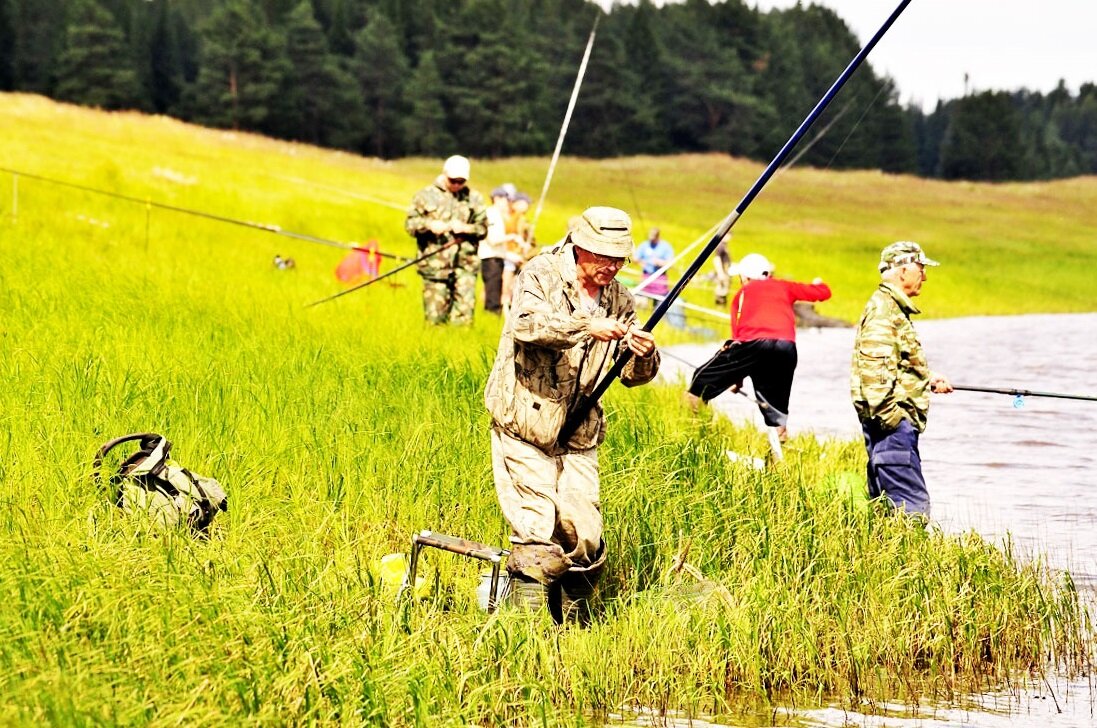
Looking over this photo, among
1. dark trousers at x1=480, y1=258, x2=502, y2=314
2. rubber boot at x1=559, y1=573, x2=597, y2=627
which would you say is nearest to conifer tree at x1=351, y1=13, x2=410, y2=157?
dark trousers at x1=480, y1=258, x2=502, y2=314

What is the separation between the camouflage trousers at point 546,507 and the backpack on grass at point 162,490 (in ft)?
4.04

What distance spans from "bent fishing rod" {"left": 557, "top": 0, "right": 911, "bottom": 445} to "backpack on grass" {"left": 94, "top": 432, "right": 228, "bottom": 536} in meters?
1.53

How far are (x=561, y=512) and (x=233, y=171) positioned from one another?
35891 mm

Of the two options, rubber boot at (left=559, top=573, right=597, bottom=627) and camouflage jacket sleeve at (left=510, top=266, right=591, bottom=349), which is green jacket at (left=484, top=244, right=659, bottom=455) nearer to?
camouflage jacket sleeve at (left=510, top=266, right=591, bottom=349)

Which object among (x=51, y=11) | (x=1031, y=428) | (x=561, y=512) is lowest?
(x=1031, y=428)

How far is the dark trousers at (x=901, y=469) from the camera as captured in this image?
26.5 feet

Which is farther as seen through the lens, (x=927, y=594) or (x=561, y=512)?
(x=927, y=594)

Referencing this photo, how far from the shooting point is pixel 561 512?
6215 mm

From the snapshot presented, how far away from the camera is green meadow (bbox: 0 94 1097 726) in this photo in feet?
16.4

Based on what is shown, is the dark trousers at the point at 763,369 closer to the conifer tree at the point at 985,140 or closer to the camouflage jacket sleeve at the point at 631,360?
the camouflage jacket sleeve at the point at 631,360

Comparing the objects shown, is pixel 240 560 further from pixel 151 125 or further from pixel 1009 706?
pixel 151 125

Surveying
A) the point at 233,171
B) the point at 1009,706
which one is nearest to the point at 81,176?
the point at 233,171

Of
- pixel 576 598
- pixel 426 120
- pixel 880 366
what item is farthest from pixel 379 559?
pixel 426 120

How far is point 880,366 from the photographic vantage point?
8023mm
